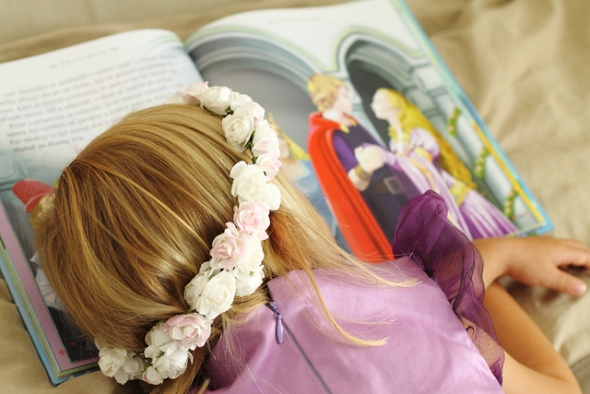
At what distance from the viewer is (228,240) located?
0.51 m

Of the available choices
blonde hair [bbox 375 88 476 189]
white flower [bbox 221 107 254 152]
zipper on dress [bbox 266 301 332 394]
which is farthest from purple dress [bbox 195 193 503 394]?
blonde hair [bbox 375 88 476 189]

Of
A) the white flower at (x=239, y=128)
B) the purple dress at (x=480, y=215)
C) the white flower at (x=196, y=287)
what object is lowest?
the purple dress at (x=480, y=215)

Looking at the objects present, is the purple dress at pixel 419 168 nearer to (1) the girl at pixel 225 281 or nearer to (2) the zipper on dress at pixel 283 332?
(1) the girl at pixel 225 281

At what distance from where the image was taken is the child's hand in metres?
0.76

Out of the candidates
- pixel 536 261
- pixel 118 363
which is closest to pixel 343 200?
pixel 536 261

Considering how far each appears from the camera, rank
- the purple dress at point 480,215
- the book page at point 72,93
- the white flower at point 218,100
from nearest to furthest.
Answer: the white flower at point 218,100 < the book page at point 72,93 < the purple dress at point 480,215

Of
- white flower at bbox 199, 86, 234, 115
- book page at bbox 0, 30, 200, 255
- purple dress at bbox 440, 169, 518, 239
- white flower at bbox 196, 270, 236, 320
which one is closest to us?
white flower at bbox 196, 270, 236, 320

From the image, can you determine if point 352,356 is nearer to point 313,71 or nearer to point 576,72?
point 313,71

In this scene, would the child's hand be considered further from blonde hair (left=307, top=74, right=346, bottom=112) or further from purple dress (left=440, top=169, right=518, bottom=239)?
blonde hair (left=307, top=74, right=346, bottom=112)

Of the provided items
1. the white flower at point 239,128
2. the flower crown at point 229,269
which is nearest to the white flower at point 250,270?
the flower crown at point 229,269

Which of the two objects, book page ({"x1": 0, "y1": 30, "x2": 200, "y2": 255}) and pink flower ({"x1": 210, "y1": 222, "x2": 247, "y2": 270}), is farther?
book page ({"x1": 0, "y1": 30, "x2": 200, "y2": 255})

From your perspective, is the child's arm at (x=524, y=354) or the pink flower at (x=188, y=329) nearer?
the pink flower at (x=188, y=329)

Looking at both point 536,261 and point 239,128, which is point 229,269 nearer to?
point 239,128

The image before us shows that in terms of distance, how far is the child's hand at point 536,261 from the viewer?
0.76 m
